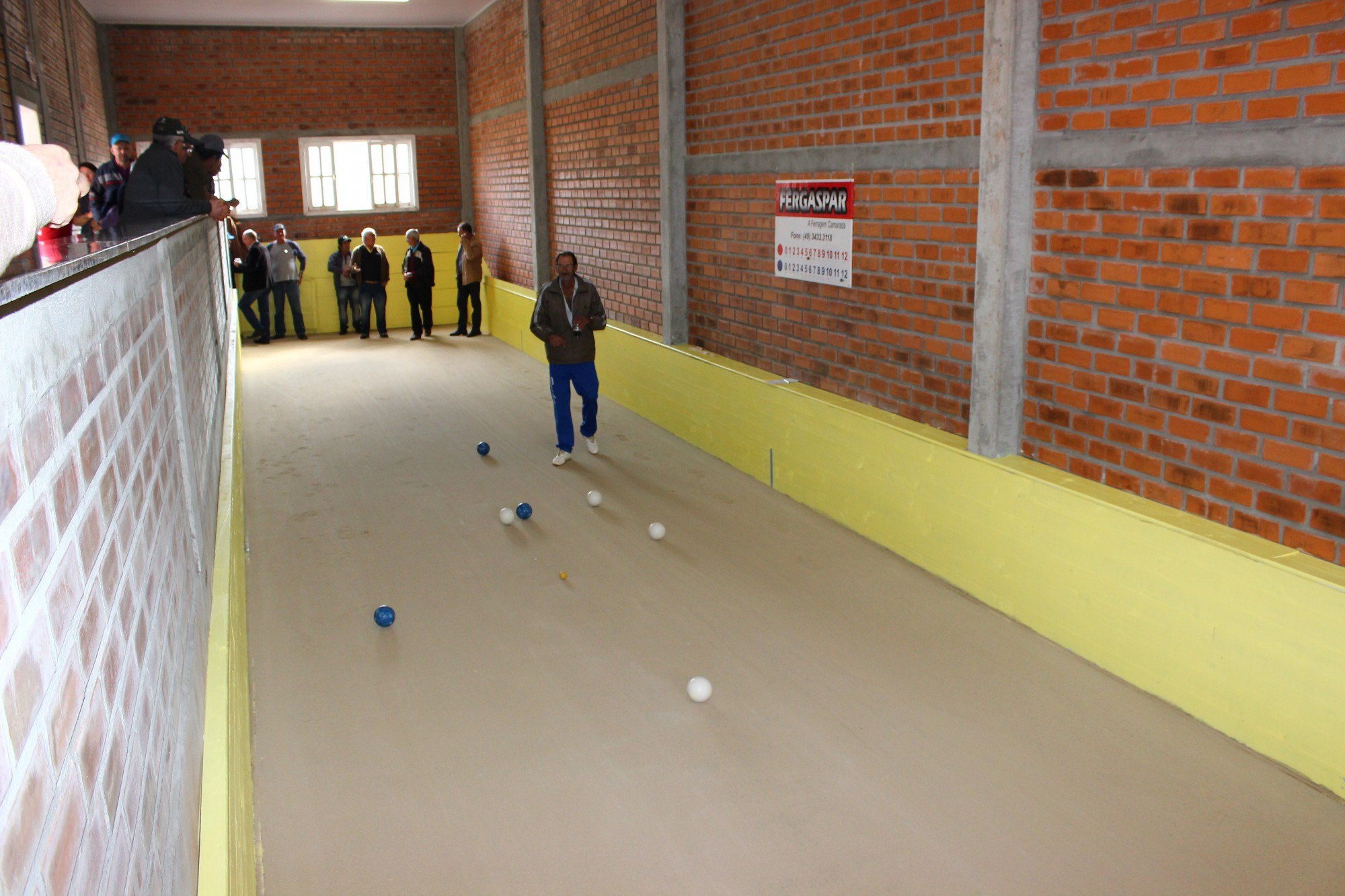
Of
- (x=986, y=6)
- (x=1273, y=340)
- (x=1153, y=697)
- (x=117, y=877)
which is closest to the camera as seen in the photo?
(x=117, y=877)

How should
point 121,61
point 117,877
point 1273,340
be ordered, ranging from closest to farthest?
point 117,877, point 1273,340, point 121,61

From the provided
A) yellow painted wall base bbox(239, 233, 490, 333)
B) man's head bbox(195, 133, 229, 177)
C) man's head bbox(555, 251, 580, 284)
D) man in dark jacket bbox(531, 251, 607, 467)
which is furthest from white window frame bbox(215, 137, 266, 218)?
man's head bbox(555, 251, 580, 284)

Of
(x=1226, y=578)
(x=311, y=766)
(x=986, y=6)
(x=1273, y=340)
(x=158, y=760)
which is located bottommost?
(x=311, y=766)

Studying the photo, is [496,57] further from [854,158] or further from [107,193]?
[854,158]

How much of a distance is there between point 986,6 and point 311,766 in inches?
190

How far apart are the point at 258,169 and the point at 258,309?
96.6 inches

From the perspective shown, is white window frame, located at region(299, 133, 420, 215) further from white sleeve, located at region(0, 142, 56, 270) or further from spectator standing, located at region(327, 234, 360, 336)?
white sleeve, located at region(0, 142, 56, 270)

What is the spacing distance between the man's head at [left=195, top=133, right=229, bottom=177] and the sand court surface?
337 centimetres

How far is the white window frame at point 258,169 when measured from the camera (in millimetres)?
17203

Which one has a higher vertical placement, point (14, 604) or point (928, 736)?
point (14, 604)

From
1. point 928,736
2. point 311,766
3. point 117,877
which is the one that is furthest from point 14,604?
point 928,736

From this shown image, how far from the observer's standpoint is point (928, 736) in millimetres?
4355

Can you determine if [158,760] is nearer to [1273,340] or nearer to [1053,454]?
[1273,340]

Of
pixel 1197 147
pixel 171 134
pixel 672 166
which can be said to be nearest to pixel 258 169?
pixel 672 166
